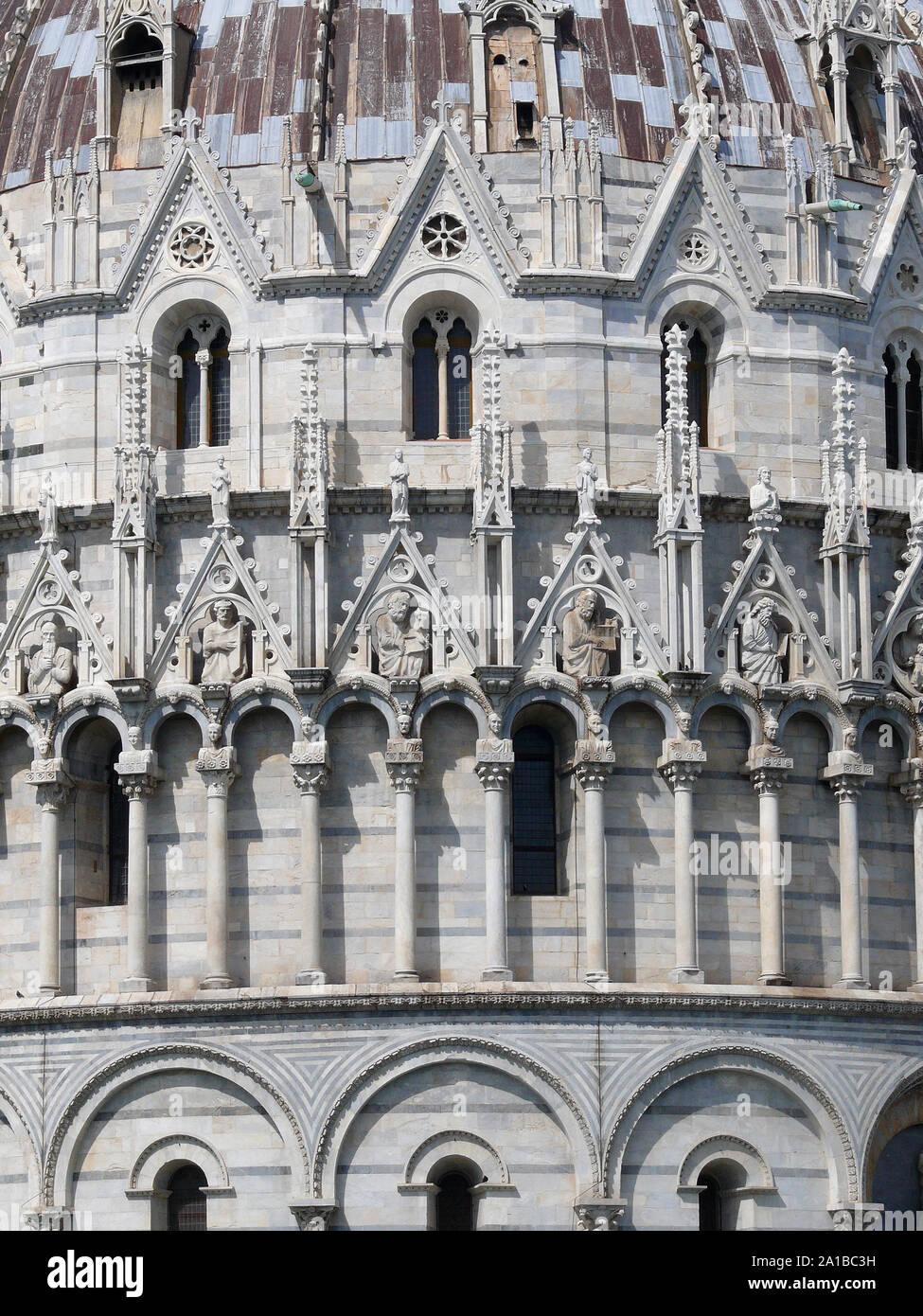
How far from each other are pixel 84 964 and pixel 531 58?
15178 millimetres

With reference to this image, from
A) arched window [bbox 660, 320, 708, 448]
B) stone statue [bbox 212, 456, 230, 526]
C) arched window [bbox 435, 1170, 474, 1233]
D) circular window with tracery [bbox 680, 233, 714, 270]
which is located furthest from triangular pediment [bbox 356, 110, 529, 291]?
arched window [bbox 435, 1170, 474, 1233]

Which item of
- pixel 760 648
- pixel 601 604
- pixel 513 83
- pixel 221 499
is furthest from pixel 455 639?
pixel 513 83

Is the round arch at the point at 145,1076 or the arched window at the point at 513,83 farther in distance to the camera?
the arched window at the point at 513,83

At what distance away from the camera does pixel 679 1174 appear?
140 feet

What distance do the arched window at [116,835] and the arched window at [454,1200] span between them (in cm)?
634

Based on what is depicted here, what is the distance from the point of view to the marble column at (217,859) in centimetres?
4303

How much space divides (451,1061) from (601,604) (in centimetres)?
680

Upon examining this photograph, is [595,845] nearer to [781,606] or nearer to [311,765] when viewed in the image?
[311,765]

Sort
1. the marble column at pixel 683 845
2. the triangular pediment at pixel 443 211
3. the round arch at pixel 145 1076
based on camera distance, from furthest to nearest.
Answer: the triangular pediment at pixel 443 211 < the marble column at pixel 683 845 < the round arch at pixel 145 1076

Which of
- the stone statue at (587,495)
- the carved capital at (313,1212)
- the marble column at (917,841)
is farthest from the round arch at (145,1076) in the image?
the marble column at (917,841)

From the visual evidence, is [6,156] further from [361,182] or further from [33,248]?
[361,182]

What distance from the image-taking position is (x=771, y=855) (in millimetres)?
44000

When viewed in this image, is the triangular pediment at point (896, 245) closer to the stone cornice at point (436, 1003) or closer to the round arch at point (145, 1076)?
the stone cornice at point (436, 1003)

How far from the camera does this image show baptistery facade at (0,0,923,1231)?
42.6 metres
